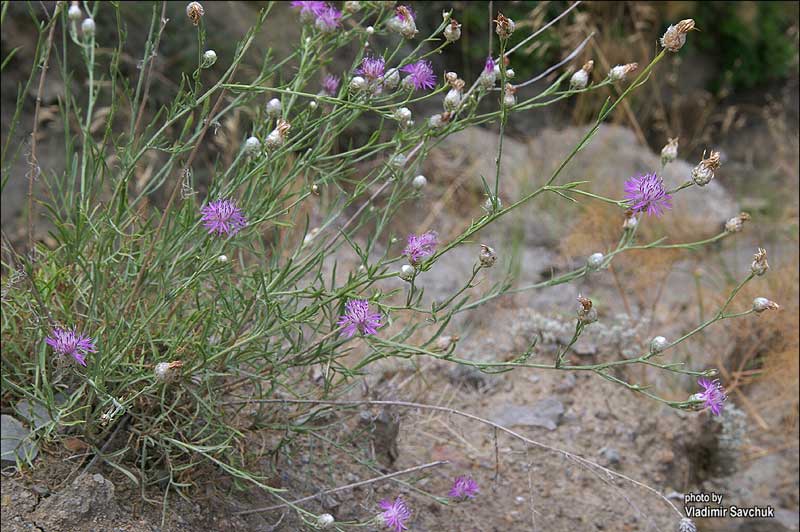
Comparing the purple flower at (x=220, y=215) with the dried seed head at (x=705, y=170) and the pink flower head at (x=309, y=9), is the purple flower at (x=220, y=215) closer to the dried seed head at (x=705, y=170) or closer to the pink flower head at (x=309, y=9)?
the pink flower head at (x=309, y=9)

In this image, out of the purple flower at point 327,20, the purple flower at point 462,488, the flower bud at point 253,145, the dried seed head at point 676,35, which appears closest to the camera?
the dried seed head at point 676,35

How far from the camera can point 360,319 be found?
1.47 meters

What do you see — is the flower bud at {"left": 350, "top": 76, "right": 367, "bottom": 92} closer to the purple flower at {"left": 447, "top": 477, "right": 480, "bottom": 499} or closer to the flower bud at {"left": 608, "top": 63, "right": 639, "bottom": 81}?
the flower bud at {"left": 608, "top": 63, "right": 639, "bottom": 81}

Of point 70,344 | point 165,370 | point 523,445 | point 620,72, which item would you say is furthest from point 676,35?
point 523,445

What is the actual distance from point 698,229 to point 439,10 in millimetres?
1858

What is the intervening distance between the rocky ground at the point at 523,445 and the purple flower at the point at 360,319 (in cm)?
36

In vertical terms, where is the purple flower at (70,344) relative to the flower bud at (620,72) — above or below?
below

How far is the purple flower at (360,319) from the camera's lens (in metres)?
1.47

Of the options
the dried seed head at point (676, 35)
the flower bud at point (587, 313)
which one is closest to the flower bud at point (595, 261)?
the flower bud at point (587, 313)

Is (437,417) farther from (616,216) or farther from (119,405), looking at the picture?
(616,216)

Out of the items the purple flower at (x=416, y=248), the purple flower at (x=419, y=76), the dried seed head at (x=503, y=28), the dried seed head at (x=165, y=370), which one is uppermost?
the dried seed head at (x=503, y=28)

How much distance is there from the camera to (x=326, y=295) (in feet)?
5.11

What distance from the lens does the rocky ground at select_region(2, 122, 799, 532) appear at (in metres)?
1.68

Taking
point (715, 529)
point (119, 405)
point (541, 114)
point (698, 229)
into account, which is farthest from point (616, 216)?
point (119, 405)
